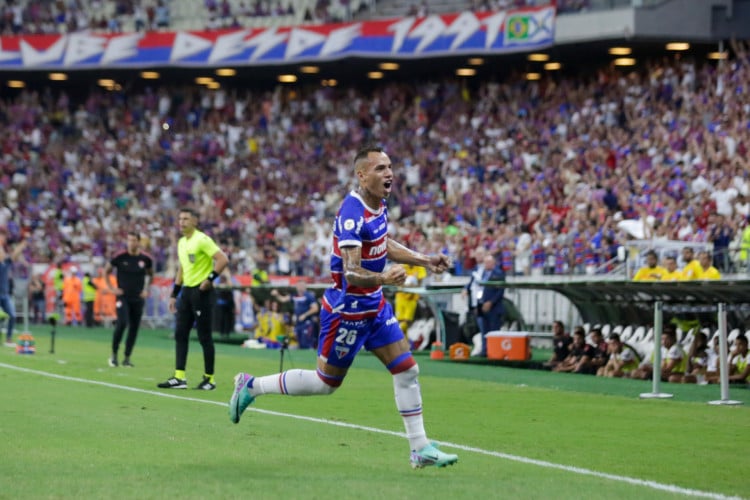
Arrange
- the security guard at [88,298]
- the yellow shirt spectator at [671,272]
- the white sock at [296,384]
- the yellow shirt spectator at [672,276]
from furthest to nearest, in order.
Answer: the security guard at [88,298], the yellow shirt spectator at [671,272], the yellow shirt spectator at [672,276], the white sock at [296,384]

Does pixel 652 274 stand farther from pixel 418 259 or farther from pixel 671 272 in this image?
pixel 418 259

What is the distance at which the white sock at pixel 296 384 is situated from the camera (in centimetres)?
967

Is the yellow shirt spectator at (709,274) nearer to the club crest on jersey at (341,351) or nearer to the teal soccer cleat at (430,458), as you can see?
the club crest on jersey at (341,351)

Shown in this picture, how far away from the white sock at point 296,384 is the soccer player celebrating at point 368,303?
39 millimetres

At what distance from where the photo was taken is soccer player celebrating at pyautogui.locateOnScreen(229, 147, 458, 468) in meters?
9.05

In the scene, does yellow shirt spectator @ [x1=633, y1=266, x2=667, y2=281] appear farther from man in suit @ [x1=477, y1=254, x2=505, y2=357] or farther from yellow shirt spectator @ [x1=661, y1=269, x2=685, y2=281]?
man in suit @ [x1=477, y1=254, x2=505, y2=357]

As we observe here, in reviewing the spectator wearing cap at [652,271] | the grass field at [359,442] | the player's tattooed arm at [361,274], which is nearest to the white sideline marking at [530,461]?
the grass field at [359,442]

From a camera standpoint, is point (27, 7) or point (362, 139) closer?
point (362, 139)

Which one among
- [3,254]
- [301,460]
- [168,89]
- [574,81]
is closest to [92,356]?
[3,254]

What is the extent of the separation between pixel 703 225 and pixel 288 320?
31.5ft

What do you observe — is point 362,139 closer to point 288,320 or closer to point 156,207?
point 156,207

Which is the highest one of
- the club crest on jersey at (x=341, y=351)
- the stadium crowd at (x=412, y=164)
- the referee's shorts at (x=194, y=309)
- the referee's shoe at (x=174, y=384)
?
the stadium crowd at (x=412, y=164)

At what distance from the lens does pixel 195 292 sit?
635 inches

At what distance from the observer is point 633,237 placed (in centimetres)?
2902
